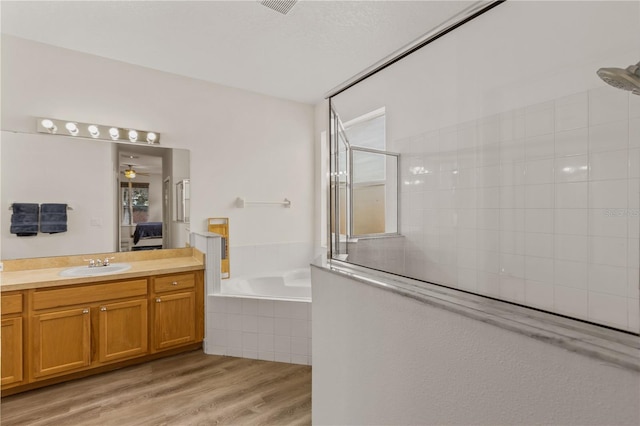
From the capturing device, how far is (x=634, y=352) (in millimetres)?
496

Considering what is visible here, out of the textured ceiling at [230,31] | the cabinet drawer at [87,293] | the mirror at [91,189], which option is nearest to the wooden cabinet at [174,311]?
the cabinet drawer at [87,293]

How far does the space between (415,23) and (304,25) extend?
83 centimetres

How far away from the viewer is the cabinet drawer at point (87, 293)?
6.99ft

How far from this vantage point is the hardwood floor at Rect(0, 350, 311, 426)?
6.06 ft

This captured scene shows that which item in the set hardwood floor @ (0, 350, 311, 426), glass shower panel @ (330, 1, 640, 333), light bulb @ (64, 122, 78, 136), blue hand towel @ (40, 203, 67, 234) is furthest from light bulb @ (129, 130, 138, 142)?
glass shower panel @ (330, 1, 640, 333)

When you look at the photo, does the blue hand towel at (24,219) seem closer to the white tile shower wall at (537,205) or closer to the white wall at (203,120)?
the white wall at (203,120)

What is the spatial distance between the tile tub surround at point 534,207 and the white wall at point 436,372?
6.3 inches

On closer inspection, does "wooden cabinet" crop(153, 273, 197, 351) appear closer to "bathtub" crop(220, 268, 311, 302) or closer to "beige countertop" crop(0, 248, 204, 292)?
"beige countertop" crop(0, 248, 204, 292)

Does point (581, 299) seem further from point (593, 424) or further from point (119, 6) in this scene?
point (119, 6)

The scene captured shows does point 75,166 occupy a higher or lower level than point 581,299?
higher

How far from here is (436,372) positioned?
82 centimetres

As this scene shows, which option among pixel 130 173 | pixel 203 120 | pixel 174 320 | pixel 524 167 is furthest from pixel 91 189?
pixel 524 167

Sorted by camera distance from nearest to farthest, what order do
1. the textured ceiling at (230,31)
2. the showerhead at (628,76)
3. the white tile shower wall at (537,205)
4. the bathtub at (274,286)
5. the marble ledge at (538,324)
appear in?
the marble ledge at (538,324) < the showerhead at (628,76) < the white tile shower wall at (537,205) < the textured ceiling at (230,31) < the bathtub at (274,286)

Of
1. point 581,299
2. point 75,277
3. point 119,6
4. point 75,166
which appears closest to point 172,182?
point 75,166
